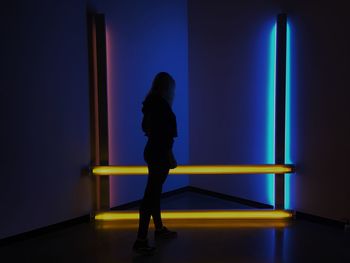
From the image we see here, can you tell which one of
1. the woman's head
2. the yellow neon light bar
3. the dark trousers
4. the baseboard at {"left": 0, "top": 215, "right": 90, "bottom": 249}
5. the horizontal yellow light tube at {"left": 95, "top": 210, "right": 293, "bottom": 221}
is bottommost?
the yellow neon light bar

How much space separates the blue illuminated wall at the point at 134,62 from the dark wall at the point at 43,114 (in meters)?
0.35

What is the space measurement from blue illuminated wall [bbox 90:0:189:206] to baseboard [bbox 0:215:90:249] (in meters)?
0.42

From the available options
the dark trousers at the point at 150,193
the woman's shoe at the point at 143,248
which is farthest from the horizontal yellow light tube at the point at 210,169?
the woman's shoe at the point at 143,248

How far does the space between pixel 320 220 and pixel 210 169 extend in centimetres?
114

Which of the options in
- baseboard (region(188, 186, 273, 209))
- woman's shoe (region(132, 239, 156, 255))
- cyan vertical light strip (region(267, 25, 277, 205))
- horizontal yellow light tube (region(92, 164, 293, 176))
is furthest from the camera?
baseboard (region(188, 186, 273, 209))

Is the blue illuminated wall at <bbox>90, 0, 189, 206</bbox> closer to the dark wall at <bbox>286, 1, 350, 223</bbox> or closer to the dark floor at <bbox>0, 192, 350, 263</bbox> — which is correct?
the dark floor at <bbox>0, 192, 350, 263</bbox>

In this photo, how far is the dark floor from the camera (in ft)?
9.66

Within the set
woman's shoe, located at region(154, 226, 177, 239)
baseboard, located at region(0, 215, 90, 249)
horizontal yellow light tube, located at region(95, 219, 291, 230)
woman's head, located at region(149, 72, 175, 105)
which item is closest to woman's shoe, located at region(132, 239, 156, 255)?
woman's shoe, located at region(154, 226, 177, 239)

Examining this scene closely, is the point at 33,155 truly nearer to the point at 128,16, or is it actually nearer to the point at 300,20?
the point at 128,16

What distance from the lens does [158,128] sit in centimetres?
290

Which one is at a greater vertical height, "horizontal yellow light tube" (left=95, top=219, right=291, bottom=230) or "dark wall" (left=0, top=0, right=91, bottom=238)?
"dark wall" (left=0, top=0, right=91, bottom=238)

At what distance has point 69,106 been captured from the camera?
366 cm

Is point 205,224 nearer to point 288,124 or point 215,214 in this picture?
point 215,214

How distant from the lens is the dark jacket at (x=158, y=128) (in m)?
2.89
